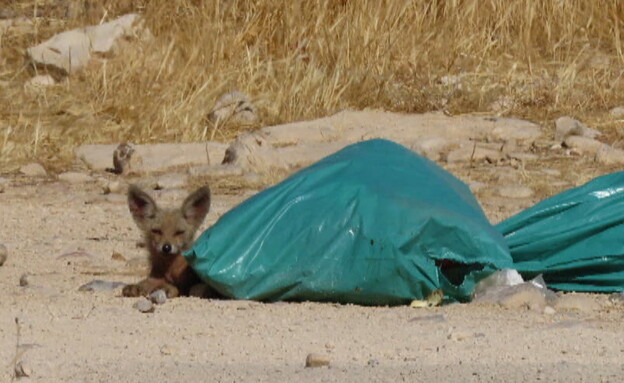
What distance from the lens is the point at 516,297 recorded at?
231 inches

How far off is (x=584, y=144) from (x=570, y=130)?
28 centimetres

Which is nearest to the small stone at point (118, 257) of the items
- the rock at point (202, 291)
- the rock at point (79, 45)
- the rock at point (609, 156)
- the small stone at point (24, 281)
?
the small stone at point (24, 281)

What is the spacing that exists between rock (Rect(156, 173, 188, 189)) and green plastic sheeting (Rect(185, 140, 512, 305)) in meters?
3.27

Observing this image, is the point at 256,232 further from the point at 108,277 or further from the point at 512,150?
the point at 512,150

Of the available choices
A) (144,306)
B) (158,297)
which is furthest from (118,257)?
(144,306)

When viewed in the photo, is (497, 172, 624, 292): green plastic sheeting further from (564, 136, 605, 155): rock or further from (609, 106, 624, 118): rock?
(609, 106, 624, 118): rock

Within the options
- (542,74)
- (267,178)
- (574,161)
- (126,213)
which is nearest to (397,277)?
(126,213)

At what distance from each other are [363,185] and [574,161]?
165 inches

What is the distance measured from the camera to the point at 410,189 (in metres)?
6.04

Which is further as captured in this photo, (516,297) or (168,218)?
(168,218)

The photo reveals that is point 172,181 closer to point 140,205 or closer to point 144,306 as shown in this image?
point 140,205

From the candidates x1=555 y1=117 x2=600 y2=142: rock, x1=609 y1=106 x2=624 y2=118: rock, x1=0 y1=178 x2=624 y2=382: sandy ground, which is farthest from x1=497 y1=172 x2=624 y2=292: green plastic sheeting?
x1=609 y1=106 x2=624 y2=118: rock

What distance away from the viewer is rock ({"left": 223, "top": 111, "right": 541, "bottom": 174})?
977 cm

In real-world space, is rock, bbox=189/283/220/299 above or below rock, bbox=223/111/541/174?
above
